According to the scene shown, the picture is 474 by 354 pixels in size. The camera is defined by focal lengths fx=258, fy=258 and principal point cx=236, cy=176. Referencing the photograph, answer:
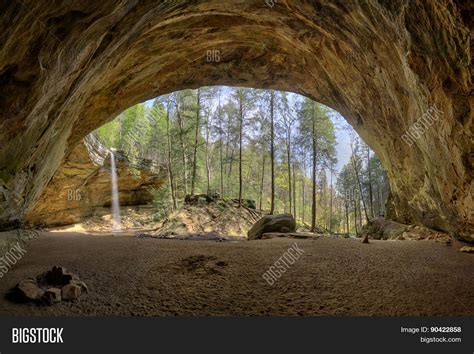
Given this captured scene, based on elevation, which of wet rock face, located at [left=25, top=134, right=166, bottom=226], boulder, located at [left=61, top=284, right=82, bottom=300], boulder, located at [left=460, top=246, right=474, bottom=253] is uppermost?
wet rock face, located at [left=25, top=134, right=166, bottom=226]

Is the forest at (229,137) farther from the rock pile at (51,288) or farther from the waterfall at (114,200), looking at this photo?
the rock pile at (51,288)

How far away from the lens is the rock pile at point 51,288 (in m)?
3.33

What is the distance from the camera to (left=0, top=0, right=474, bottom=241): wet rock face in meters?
4.63

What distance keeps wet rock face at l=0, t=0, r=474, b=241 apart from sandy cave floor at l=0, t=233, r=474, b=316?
2446mm

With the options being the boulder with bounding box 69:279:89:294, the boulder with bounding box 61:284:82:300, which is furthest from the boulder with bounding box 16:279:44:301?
the boulder with bounding box 69:279:89:294

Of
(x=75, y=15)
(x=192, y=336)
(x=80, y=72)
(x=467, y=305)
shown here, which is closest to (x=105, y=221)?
(x=80, y=72)

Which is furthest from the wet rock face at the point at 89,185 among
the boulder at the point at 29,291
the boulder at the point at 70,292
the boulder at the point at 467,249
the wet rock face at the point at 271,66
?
the boulder at the point at 467,249

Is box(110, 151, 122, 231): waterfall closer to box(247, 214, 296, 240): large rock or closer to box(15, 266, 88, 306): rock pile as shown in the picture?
box(247, 214, 296, 240): large rock

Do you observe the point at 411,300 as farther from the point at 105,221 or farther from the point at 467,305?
the point at 105,221

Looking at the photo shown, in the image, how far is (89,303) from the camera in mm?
3406

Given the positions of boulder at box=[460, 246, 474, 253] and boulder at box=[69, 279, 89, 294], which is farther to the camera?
boulder at box=[460, 246, 474, 253]

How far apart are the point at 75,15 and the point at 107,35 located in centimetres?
180

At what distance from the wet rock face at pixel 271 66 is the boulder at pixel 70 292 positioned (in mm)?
3544

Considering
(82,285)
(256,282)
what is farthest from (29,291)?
(256,282)
